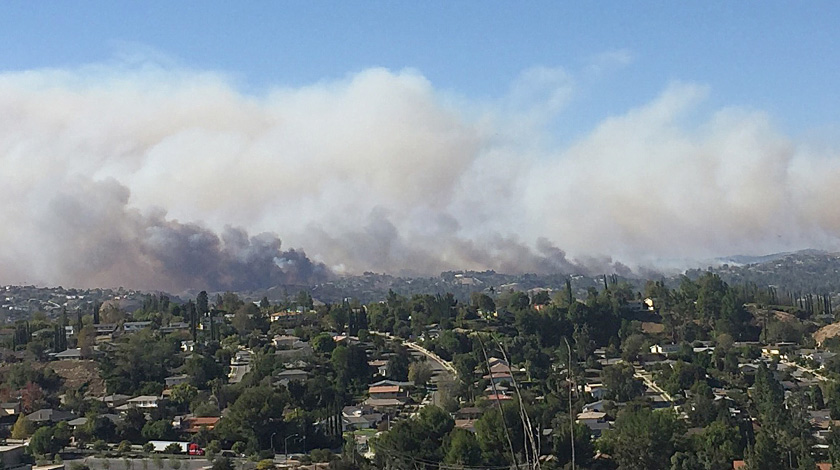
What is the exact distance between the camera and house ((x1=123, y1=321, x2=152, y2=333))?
86.1 meters

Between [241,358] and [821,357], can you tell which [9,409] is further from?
[821,357]

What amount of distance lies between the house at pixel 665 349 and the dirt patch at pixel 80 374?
3807 cm

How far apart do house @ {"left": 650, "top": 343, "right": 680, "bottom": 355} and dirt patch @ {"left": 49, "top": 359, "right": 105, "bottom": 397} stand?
125 feet

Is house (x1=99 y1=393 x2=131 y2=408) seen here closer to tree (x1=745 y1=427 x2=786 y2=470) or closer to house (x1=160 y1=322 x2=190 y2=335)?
house (x1=160 y1=322 x2=190 y2=335)

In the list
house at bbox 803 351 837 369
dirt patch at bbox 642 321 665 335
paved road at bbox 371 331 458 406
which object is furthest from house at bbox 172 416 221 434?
dirt patch at bbox 642 321 665 335

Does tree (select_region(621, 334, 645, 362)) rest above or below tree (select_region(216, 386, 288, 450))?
above

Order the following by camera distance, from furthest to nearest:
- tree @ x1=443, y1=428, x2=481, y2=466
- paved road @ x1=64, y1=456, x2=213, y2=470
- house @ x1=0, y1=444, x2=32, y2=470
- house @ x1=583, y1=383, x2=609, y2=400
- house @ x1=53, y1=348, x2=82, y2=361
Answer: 1. house @ x1=53, y1=348, x2=82, y2=361
2. house @ x1=583, y1=383, x2=609, y2=400
3. paved road @ x1=64, y1=456, x2=213, y2=470
4. house @ x1=0, y1=444, x2=32, y2=470
5. tree @ x1=443, y1=428, x2=481, y2=466

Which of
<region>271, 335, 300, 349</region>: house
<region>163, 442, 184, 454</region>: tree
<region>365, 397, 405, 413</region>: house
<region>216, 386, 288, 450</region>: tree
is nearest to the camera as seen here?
<region>216, 386, 288, 450</region>: tree

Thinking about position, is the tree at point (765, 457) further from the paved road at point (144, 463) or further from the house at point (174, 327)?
the house at point (174, 327)

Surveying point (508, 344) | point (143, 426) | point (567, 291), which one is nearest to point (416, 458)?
point (143, 426)

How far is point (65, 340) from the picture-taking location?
7738 centimetres

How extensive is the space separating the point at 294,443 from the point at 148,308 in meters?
52.6

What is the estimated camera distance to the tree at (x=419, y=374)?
6645 centimetres

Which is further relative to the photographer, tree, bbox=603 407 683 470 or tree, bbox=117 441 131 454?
tree, bbox=117 441 131 454
